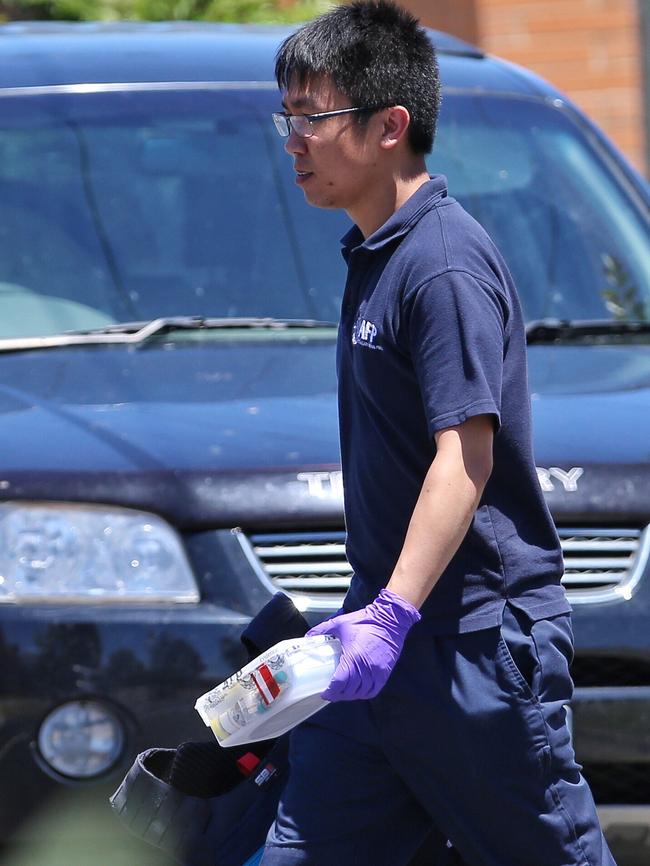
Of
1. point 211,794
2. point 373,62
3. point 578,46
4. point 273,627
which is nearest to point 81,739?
point 211,794

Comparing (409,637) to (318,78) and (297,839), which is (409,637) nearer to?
(297,839)

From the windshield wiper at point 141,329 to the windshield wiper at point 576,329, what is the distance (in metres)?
0.50

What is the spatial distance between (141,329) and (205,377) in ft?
1.23

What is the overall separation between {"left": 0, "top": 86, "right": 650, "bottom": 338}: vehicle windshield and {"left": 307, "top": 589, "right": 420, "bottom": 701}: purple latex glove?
194cm

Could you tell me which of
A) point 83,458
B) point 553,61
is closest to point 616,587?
point 83,458


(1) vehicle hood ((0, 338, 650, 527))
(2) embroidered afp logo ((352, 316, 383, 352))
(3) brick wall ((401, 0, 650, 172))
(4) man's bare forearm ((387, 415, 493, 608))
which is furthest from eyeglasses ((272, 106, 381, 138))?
(3) brick wall ((401, 0, 650, 172))

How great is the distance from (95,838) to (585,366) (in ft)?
5.12

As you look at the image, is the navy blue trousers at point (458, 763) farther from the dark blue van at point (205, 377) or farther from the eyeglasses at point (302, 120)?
the eyeglasses at point (302, 120)

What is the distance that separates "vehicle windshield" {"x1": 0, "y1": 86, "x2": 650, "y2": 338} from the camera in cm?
417

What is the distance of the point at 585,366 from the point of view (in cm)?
386

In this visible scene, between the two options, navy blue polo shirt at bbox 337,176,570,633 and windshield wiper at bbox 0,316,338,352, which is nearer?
navy blue polo shirt at bbox 337,176,570,633

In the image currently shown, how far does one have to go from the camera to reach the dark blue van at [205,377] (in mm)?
3098

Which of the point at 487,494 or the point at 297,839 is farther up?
the point at 487,494

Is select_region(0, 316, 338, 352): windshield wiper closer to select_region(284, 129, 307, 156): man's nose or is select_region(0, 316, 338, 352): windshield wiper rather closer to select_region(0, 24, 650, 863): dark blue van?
select_region(0, 24, 650, 863): dark blue van
